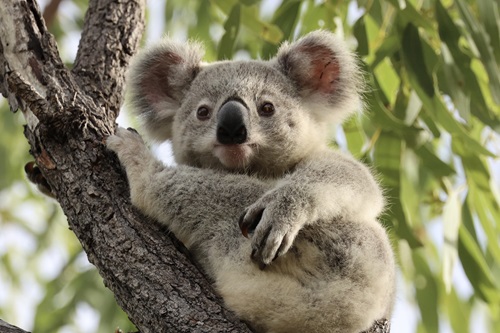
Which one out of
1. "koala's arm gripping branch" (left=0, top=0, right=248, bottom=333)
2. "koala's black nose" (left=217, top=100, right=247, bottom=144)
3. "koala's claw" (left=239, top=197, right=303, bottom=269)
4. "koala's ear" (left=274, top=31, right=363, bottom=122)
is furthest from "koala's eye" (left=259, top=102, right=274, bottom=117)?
"koala's claw" (left=239, top=197, right=303, bottom=269)

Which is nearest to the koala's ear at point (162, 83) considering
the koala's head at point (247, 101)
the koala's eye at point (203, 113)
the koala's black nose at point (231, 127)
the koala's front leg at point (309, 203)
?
the koala's head at point (247, 101)

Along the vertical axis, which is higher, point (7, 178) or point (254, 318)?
point (7, 178)

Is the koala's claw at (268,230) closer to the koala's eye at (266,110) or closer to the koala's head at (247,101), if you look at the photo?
the koala's head at (247,101)

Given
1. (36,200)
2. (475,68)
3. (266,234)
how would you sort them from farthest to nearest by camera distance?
(36,200), (475,68), (266,234)

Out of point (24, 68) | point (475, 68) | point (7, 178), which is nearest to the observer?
point (24, 68)

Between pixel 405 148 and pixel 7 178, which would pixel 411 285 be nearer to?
pixel 405 148

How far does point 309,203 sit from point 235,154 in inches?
19.8

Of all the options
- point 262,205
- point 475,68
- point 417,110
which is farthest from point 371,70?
point 262,205

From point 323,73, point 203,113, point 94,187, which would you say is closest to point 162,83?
point 203,113

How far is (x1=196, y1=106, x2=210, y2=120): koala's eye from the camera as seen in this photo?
3.20m

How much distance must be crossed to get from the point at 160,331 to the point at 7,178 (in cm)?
399

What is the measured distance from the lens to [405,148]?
12.8 feet

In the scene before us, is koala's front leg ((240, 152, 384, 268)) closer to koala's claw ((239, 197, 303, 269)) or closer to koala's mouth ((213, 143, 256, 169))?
koala's claw ((239, 197, 303, 269))

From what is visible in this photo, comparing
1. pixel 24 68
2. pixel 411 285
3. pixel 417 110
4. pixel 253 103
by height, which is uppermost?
pixel 24 68
